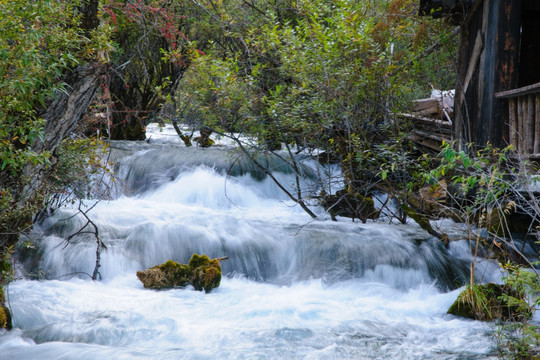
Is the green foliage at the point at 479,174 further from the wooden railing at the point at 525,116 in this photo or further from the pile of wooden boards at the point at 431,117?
the pile of wooden boards at the point at 431,117

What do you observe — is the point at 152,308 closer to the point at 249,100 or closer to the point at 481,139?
the point at 249,100

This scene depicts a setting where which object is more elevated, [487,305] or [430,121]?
[430,121]

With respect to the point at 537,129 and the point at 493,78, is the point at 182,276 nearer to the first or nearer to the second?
the point at 537,129

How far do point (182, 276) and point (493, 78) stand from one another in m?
5.34

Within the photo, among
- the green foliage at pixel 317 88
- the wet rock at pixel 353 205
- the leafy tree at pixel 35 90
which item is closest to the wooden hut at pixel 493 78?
the green foliage at pixel 317 88

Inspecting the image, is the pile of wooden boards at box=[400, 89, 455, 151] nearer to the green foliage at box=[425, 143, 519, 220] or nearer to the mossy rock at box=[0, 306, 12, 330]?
the green foliage at box=[425, 143, 519, 220]

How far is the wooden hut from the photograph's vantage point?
6629 mm

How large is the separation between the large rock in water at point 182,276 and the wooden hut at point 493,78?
3.89 metres

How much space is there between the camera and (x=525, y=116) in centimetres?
661

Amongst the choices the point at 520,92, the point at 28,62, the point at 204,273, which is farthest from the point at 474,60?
the point at 28,62

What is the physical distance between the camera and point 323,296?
281 inches

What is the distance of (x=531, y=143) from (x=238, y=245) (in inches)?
185

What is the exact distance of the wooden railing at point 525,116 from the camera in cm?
627

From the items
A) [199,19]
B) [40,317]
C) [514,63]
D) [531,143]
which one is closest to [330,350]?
[40,317]
